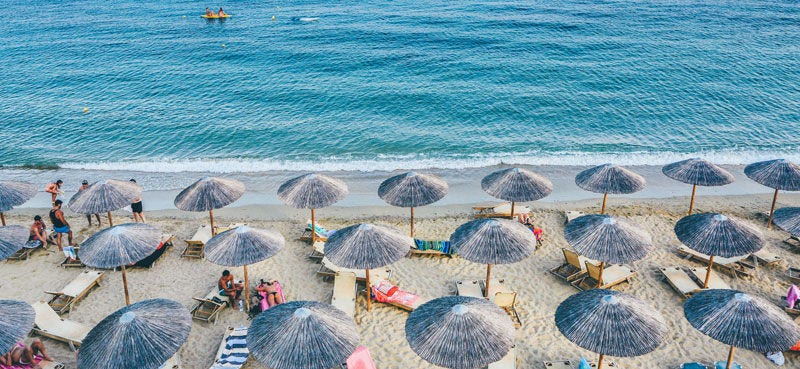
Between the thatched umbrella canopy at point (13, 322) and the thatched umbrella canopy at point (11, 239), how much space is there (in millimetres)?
2491

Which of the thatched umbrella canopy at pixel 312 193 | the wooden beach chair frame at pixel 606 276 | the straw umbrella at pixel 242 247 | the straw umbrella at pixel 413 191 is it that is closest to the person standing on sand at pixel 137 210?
the thatched umbrella canopy at pixel 312 193

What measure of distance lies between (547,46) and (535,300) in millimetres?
26743

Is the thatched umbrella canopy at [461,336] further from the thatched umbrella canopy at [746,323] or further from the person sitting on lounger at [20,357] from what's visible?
the person sitting on lounger at [20,357]

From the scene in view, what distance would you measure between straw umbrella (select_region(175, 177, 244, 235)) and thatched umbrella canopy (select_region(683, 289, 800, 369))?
32.2 ft

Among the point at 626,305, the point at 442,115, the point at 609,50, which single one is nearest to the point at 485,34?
the point at 609,50

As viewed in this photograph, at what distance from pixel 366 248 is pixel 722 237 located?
6969 mm

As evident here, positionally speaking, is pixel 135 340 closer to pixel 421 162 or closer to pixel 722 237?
pixel 722 237

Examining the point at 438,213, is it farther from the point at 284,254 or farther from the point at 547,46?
the point at 547,46

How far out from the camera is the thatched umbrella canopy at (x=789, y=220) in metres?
11.3

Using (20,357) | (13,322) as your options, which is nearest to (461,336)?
(13,322)

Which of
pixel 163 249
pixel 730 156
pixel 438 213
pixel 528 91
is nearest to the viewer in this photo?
pixel 163 249

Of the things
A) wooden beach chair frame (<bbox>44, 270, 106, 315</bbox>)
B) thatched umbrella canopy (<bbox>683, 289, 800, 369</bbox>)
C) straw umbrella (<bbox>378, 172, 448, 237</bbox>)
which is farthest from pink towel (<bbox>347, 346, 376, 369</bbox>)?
wooden beach chair frame (<bbox>44, 270, 106, 315</bbox>)

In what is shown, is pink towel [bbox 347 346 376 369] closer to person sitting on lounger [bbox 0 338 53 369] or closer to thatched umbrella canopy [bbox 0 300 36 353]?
thatched umbrella canopy [bbox 0 300 36 353]

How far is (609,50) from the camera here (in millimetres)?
33500
